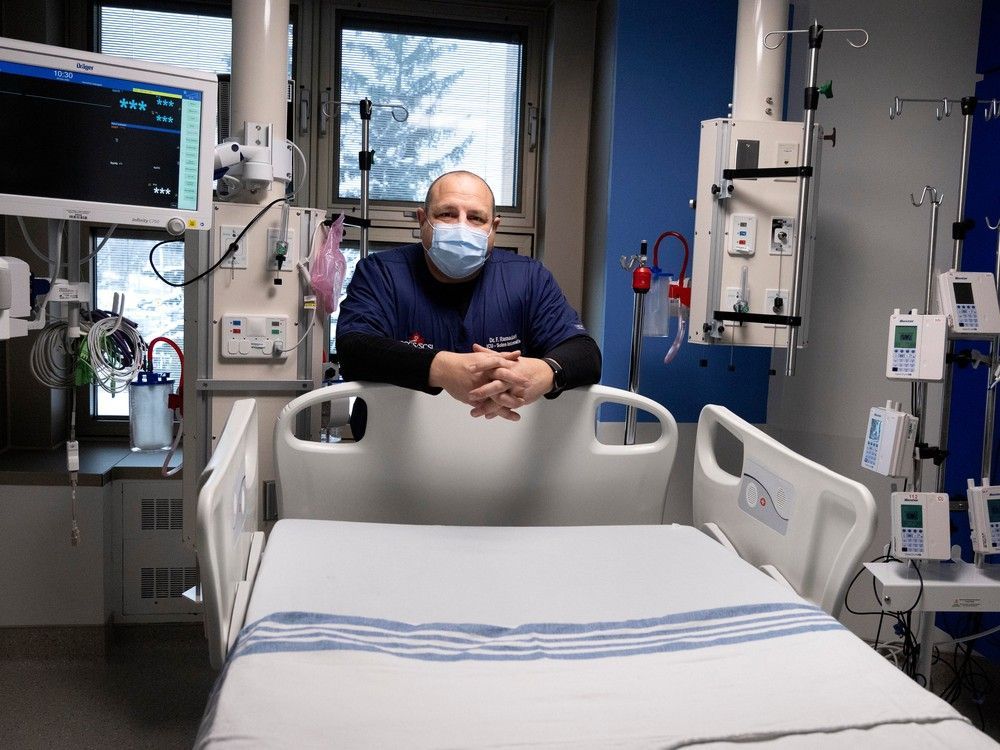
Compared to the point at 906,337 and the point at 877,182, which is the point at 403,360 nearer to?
the point at 906,337

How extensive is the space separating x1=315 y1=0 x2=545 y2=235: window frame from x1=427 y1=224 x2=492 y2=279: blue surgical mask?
1547mm

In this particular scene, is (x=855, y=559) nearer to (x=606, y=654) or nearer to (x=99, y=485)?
(x=606, y=654)

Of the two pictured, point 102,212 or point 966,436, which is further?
point 966,436

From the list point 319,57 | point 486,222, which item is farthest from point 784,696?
point 319,57

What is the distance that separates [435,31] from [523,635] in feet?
10.2

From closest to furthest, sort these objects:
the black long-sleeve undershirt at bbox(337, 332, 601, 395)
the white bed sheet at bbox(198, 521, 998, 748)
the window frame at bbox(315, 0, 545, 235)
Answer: the white bed sheet at bbox(198, 521, 998, 748)
the black long-sleeve undershirt at bbox(337, 332, 601, 395)
the window frame at bbox(315, 0, 545, 235)

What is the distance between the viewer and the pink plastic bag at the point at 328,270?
257 cm

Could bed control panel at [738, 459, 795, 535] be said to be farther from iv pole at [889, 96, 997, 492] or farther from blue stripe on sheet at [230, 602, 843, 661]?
iv pole at [889, 96, 997, 492]

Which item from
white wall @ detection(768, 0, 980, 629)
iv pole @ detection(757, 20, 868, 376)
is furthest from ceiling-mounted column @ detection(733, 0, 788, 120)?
white wall @ detection(768, 0, 980, 629)

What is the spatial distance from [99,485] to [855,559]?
96.7 inches

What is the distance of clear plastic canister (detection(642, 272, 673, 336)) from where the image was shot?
9.79 ft

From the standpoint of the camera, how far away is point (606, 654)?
1066 millimetres

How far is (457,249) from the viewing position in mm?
1943

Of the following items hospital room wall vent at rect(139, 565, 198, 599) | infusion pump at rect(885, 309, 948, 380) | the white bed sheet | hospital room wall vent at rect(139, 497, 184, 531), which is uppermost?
infusion pump at rect(885, 309, 948, 380)
